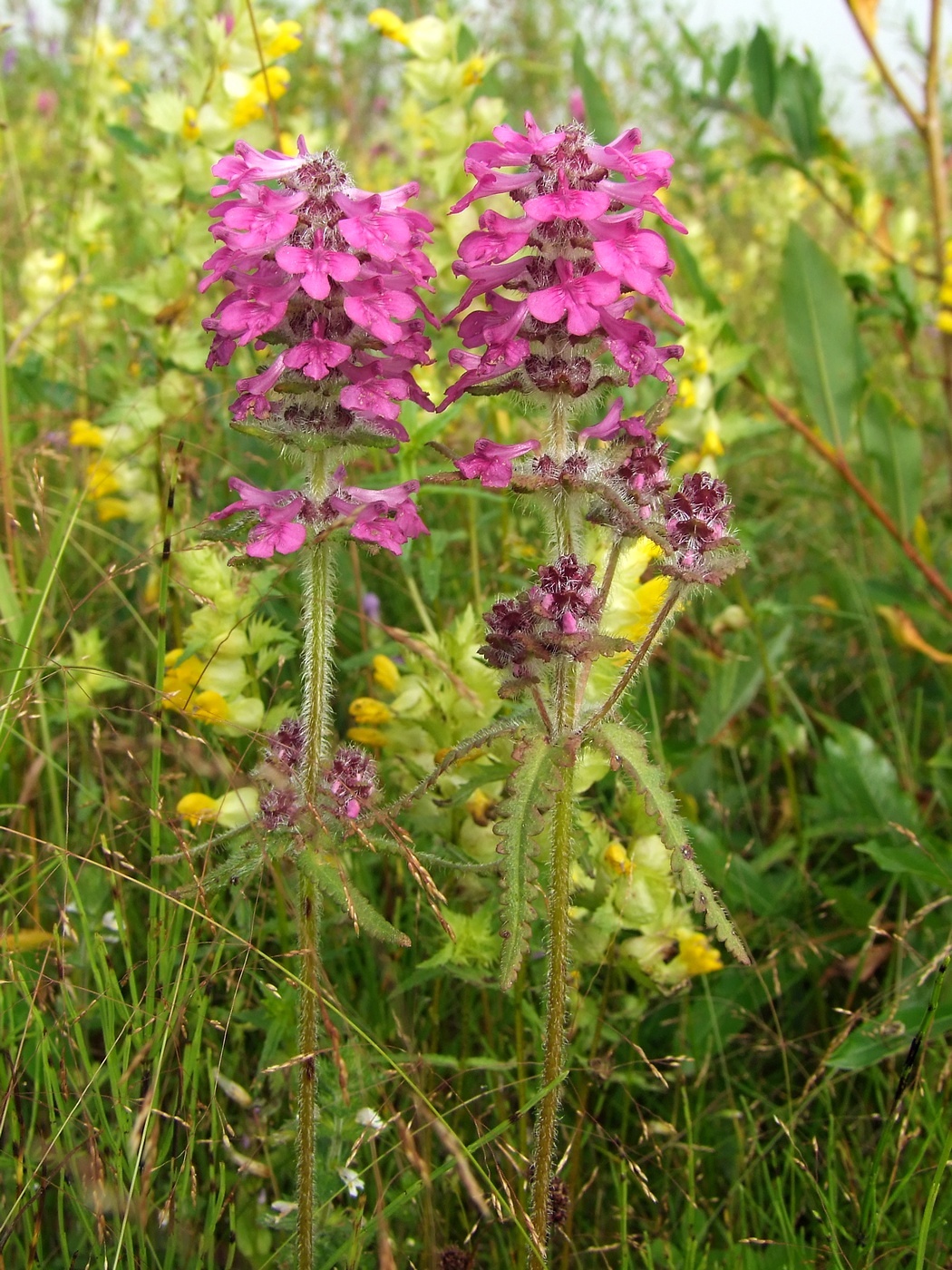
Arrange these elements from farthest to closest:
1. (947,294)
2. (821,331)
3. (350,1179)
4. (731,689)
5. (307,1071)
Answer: (947,294) → (821,331) → (731,689) → (350,1179) → (307,1071)

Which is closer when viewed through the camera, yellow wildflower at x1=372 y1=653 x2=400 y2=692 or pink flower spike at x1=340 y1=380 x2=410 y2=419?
pink flower spike at x1=340 y1=380 x2=410 y2=419

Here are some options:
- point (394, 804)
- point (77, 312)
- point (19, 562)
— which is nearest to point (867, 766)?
point (394, 804)

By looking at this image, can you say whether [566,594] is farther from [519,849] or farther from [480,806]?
[480,806]

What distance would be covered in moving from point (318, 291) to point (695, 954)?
1.43 m

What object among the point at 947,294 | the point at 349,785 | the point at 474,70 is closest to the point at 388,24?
the point at 474,70

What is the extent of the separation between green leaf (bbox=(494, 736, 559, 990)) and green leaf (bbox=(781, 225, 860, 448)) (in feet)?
6.47

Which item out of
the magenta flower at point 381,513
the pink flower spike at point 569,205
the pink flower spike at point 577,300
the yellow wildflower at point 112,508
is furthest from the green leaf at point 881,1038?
the yellow wildflower at point 112,508

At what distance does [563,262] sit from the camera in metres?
1.47

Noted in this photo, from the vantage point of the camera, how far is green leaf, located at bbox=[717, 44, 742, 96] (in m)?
3.55

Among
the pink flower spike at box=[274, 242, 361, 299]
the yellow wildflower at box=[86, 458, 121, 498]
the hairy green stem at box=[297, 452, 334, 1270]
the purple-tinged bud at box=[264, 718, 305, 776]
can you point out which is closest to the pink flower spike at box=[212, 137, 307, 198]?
the pink flower spike at box=[274, 242, 361, 299]

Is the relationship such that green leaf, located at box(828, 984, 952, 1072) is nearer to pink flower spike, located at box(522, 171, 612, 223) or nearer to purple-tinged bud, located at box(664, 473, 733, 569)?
purple-tinged bud, located at box(664, 473, 733, 569)

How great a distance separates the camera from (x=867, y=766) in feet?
8.39

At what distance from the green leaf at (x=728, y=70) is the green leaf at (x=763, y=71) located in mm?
188

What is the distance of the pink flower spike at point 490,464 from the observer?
1.51 metres
